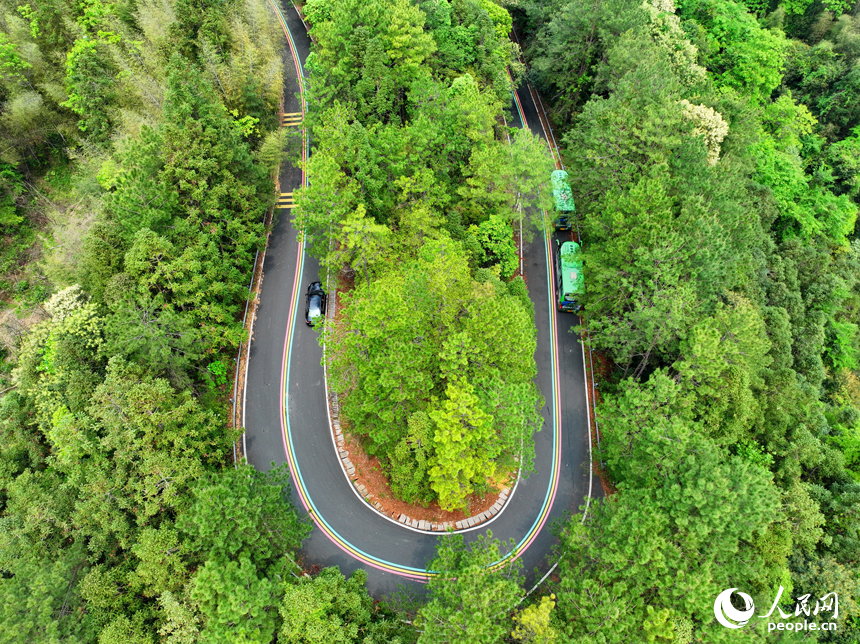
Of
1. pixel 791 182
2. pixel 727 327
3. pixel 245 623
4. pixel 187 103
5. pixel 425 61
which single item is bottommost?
pixel 245 623

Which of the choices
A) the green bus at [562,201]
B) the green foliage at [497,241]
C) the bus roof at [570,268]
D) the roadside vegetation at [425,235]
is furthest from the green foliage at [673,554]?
the green bus at [562,201]

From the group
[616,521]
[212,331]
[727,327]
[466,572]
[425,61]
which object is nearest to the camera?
[466,572]

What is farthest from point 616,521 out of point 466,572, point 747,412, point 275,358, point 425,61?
point 425,61

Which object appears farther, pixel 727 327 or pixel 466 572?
pixel 727 327

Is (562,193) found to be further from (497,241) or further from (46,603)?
(46,603)

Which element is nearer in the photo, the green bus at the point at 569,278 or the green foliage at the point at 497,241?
the green foliage at the point at 497,241

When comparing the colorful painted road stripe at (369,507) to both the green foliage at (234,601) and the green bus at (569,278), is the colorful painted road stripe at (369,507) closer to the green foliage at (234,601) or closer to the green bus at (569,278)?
the green bus at (569,278)

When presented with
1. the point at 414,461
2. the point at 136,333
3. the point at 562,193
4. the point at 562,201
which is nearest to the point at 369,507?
the point at 414,461

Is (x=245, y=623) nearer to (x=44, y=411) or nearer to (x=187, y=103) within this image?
(x=44, y=411)

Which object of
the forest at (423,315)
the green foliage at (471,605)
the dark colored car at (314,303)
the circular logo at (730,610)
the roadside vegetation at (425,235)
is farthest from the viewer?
the dark colored car at (314,303)
